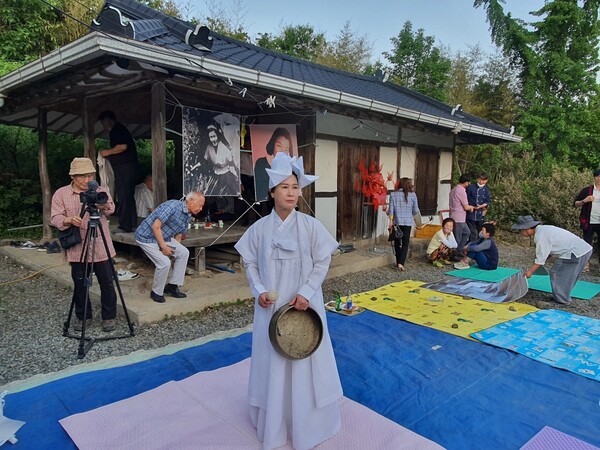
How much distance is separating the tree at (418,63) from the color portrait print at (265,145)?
14117 millimetres

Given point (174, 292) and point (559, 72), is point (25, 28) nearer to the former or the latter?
point (174, 292)

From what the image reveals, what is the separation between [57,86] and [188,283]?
11.8ft

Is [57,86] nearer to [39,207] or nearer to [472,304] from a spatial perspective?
[39,207]

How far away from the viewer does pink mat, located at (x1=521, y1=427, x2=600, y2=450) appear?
237cm

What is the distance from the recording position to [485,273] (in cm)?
696

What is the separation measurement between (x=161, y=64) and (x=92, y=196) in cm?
167

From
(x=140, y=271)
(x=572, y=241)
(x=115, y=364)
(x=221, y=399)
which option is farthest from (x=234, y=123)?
(x=572, y=241)

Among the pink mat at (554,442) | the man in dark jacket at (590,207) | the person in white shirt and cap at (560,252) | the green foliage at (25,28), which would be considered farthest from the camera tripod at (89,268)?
the green foliage at (25,28)

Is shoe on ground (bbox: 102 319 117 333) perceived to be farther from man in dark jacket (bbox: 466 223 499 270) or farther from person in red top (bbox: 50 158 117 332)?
man in dark jacket (bbox: 466 223 499 270)

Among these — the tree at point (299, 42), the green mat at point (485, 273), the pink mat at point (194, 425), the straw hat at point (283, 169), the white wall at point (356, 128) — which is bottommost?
the green mat at point (485, 273)

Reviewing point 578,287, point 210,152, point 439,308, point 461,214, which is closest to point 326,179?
point 210,152

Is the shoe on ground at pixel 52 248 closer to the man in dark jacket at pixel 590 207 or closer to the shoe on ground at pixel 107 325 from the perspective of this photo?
the shoe on ground at pixel 107 325

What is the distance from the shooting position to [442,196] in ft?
34.6

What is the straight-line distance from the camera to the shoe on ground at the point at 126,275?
211 inches
